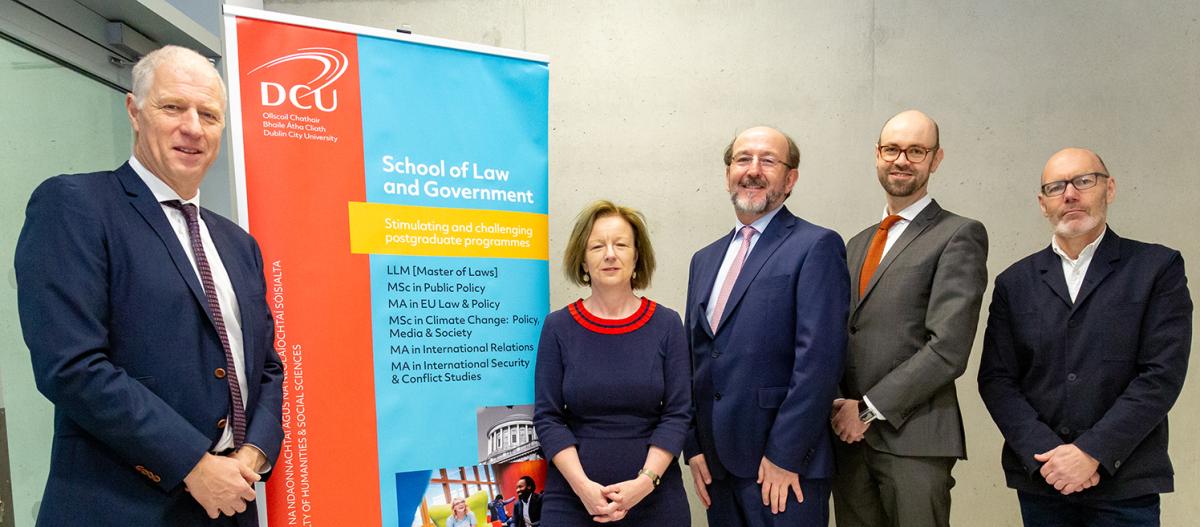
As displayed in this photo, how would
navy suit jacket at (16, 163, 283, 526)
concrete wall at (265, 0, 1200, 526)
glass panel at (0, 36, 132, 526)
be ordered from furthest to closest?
concrete wall at (265, 0, 1200, 526), glass panel at (0, 36, 132, 526), navy suit jacket at (16, 163, 283, 526)

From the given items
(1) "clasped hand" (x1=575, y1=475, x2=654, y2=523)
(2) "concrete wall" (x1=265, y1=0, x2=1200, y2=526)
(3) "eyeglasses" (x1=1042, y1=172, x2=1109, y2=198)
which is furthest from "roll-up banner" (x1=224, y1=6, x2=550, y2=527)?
(3) "eyeglasses" (x1=1042, y1=172, x2=1109, y2=198)

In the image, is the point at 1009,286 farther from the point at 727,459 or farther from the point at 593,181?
the point at 593,181

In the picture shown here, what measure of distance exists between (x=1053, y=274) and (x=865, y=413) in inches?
31.3

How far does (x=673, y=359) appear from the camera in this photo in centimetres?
213

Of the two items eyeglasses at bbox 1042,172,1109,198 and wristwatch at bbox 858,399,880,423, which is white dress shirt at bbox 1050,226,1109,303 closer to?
eyeglasses at bbox 1042,172,1109,198

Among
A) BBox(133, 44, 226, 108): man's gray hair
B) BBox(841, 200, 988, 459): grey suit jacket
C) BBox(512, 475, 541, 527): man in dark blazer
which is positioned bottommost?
BBox(512, 475, 541, 527): man in dark blazer

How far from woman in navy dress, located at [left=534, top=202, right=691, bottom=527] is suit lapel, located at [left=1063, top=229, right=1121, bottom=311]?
1.27 metres

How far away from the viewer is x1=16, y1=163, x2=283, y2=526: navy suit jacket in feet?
4.34

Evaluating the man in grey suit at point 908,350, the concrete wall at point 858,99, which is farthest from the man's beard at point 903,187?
the concrete wall at point 858,99

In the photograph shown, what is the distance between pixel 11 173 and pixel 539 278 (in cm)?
160

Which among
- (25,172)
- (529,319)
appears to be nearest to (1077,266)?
(529,319)

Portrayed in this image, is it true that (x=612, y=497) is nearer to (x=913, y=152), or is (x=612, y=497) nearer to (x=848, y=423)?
(x=848, y=423)

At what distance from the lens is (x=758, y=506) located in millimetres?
2012

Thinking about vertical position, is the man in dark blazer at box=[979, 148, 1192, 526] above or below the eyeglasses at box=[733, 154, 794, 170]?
below
